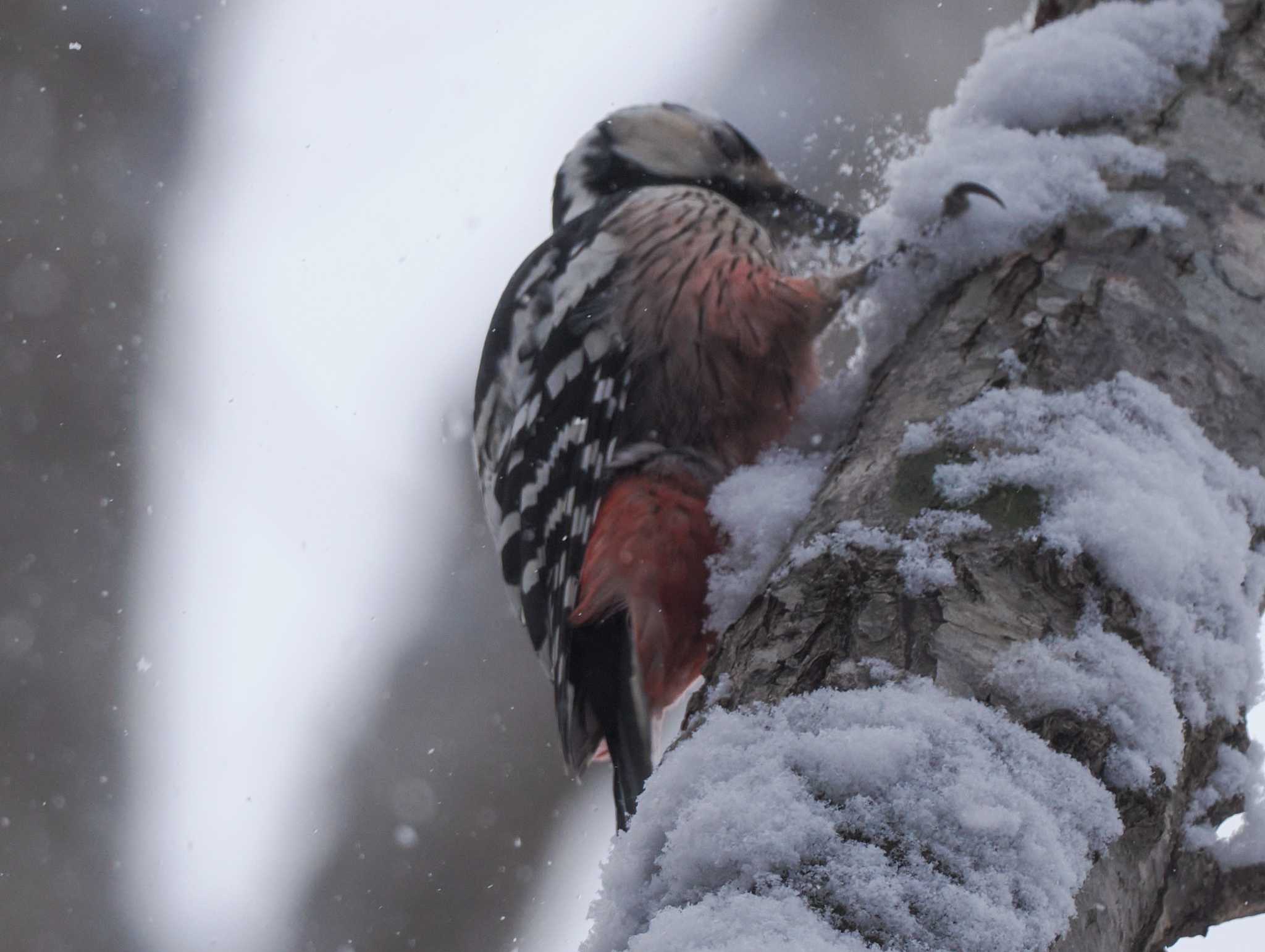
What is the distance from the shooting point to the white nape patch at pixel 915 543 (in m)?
1.03

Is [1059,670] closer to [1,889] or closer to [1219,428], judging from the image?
[1219,428]

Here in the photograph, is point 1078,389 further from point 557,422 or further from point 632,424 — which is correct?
point 557,422

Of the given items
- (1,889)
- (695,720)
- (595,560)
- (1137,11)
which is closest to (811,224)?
(595,560)

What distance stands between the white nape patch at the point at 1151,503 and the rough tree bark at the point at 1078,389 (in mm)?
21

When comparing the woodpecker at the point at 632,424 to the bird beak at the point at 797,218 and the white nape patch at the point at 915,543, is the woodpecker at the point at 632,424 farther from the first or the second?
the white nape patch at the point at 915,543

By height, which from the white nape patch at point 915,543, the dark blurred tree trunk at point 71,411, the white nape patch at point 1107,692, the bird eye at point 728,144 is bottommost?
the dark blurred tree trunk at point 71,411

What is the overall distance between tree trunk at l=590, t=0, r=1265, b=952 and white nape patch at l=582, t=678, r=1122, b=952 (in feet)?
0.09

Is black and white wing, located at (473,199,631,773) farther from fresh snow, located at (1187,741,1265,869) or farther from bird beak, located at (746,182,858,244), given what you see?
fresh snow, located at (1187,741,1265,869)

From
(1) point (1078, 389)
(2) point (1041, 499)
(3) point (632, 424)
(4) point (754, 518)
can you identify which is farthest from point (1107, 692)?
(3) point (632, 424)

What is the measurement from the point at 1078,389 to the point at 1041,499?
0.17m

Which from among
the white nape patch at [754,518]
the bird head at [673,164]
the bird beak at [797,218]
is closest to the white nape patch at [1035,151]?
the white nape patch at [754,518]

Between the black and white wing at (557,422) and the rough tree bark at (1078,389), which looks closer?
the rough tree bark at (1078,389)

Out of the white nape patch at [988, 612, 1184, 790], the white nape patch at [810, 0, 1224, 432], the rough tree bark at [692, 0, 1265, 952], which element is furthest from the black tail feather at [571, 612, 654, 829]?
the white nape patch at [988, 612, 1184, 790]

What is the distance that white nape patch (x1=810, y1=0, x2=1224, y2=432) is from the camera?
4.66 feet
